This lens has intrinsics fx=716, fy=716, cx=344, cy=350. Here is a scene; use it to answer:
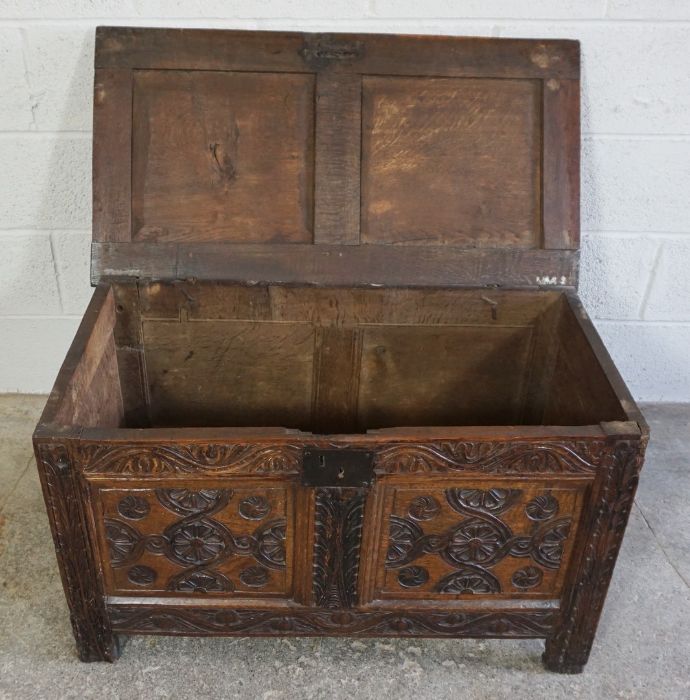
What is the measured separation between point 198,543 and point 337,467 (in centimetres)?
32

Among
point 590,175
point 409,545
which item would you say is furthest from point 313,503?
point 590,175

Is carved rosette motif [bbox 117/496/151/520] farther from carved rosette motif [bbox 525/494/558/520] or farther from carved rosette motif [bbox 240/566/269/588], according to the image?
carved rosette motif [bbox 525/494/558/520]

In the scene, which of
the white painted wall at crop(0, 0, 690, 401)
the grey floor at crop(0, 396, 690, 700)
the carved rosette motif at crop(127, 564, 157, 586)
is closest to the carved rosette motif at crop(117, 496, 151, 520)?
the carved rosette motif at crop(127, 564, 157, 586)

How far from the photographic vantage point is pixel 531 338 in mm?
1784

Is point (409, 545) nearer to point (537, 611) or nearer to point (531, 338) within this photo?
point (537, 611)

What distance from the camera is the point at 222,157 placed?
171 cm

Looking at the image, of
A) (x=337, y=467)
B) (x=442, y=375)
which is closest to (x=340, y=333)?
(x=442, y=375)

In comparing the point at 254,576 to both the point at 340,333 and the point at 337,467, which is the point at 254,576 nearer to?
the point at 337,467

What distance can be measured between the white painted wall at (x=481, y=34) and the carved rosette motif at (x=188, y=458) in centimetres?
102

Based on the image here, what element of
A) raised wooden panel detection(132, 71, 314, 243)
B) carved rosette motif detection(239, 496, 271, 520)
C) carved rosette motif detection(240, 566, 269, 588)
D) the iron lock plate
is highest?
raised wooden panel detection(132, 71, 314, 243)

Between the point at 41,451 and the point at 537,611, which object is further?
the point at 537,611

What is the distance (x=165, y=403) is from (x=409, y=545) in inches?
31.7

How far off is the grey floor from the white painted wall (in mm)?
755

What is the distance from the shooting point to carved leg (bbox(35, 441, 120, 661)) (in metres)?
1.22
